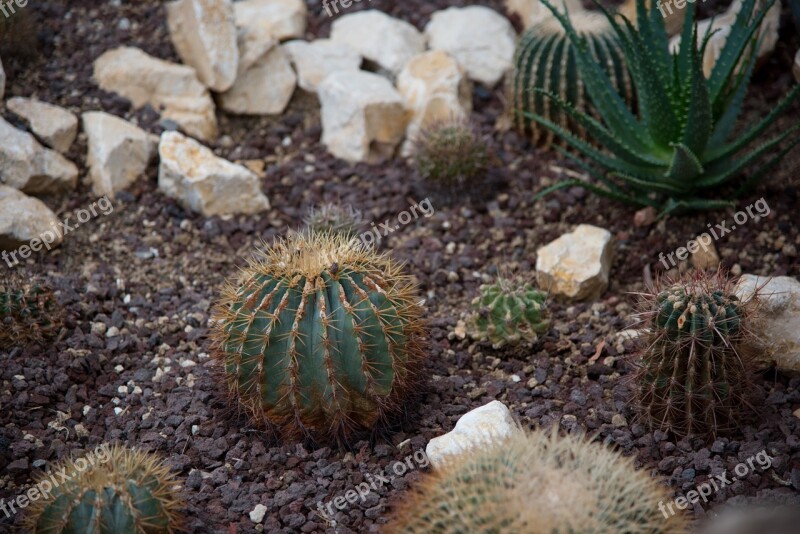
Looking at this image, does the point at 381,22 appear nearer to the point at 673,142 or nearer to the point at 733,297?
the point at 673,142

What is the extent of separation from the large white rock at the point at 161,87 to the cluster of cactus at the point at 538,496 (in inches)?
161

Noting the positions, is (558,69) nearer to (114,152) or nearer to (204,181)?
(204,181)

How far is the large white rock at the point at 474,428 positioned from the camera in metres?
3.55

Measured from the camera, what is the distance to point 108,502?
2.96m

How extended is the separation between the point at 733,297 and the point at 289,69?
408 cm

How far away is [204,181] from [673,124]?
2908 millimetres

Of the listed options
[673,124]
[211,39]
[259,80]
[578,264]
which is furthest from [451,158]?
[211,39]

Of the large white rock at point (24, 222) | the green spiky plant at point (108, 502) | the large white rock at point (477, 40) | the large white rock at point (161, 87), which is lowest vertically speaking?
the large white rock at point (24, 222)

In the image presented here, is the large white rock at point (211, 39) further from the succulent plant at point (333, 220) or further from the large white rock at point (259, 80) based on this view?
the succulent plant at point (333, 220)

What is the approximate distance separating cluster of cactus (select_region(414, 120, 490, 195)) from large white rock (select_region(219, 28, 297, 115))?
1.33m

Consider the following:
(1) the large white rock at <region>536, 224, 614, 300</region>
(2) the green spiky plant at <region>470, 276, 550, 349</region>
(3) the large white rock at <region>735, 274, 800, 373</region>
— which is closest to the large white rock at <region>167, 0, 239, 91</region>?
(1) the large white rock at <region>536, 224, 614, 300</region>

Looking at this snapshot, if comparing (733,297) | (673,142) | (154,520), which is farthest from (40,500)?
(673,142)

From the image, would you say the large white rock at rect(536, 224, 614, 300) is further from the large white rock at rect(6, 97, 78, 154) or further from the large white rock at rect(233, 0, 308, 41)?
the large white rock at rect(6, 97, 78, 154)

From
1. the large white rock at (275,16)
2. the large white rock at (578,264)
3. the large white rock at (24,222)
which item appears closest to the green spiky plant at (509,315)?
the large white rock at (578,264)
